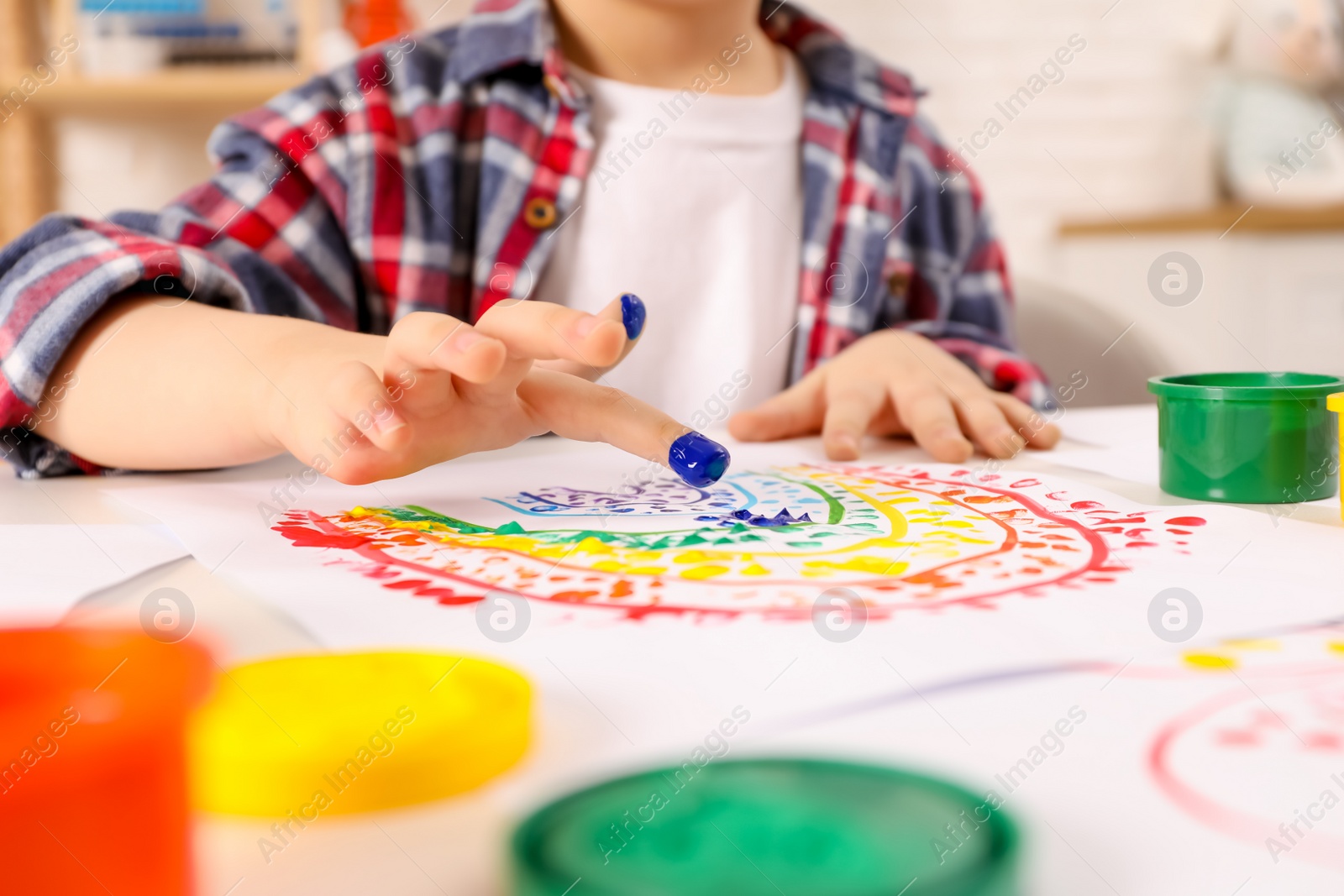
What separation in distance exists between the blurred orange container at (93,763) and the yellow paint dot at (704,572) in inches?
7.9

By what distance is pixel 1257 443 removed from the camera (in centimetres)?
47

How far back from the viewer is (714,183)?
92cm

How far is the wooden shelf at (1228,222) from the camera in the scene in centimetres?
175

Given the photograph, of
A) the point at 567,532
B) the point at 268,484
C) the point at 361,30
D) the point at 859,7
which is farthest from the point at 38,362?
the point at 859,7

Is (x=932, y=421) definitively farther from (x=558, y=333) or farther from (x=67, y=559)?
(x=67, y=559)

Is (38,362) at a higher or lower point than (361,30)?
lower

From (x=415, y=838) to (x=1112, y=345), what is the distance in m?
0.89

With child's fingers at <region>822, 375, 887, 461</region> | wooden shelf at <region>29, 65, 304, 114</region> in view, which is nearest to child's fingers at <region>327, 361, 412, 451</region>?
child's fingers at <region>822, 375, 887, 461</region>

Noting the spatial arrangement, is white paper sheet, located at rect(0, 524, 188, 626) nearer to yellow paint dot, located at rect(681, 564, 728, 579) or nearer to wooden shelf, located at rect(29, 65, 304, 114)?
yellow paint dot, located at rect(681, 564, 728, 579)

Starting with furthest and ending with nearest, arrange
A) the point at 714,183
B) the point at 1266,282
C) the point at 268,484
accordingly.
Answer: the point at 1266,282
the point at 714,183
the point at 268,484

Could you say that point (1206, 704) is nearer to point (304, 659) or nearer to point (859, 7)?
point (304, 659)

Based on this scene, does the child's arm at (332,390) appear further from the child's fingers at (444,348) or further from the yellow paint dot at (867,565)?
the yellow paint dot at (867,565)

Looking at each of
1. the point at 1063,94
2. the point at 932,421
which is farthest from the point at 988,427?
the point at 1063,94

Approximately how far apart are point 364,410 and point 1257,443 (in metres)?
0.37
